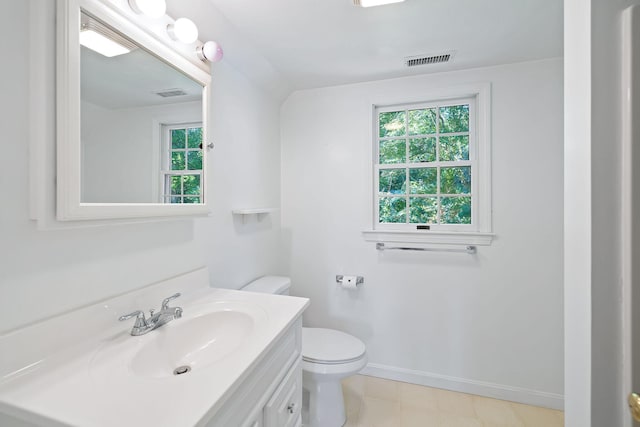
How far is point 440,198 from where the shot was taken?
206cm

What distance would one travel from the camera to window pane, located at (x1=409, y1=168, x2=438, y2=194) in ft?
6.83

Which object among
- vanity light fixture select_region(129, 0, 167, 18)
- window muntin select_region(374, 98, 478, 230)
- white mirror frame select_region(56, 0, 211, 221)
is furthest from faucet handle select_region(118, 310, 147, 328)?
window muntin select_region(374, 98, 478, 230)

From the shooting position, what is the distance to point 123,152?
37.9 inches

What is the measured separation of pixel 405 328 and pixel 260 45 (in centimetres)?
219

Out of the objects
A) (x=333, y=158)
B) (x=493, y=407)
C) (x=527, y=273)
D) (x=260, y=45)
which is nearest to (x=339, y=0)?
(x=260, y=45)

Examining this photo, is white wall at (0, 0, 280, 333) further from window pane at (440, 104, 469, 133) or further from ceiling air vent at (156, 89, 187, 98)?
window pane at (440, 104, 469, 133)

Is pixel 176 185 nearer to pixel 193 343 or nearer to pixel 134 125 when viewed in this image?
pixel 134 125

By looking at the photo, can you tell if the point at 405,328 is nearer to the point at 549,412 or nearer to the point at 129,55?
the point at 549,412

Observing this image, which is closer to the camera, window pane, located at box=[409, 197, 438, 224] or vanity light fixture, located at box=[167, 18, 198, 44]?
vanity light fixture, located at box=[167, 18, 198, 44]

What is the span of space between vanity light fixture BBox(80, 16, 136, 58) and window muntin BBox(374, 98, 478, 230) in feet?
5.55

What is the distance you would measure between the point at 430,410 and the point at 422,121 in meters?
2.03

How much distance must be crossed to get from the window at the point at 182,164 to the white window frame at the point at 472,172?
1.29 metres

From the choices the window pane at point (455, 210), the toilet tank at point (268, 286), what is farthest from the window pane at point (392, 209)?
the toilet tank at point (268, 286)

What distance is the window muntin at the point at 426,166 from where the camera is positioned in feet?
6.63
